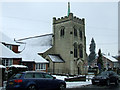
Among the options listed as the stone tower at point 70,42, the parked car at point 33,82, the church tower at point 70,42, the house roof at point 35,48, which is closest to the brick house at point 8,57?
the house roof at point 35,48

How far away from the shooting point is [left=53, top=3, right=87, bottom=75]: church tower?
46469mm

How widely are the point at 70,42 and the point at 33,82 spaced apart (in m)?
34.4

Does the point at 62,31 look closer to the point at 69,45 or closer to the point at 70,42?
the point at 70,42

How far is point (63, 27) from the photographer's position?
4919 centimetres

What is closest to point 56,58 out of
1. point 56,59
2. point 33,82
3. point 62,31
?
point 56,59

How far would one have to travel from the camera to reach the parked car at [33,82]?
12.2 meters

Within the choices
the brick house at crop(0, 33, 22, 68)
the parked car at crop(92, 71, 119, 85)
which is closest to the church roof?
the brick house at crop(0, 33, 22, 68)

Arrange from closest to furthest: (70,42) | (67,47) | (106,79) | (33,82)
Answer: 1. (33,82)
2. (106,79)
3. (70,42)
4. (67,47)

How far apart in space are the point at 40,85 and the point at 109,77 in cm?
909

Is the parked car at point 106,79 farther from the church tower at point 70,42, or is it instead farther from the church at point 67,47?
the church tower at point 70,42

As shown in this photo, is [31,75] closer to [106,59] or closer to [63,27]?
[63,27]

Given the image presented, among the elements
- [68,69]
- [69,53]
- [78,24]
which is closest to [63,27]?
[78,24]

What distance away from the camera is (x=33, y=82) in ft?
41.8

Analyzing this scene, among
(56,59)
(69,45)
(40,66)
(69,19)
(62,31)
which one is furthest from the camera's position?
(62,31)
